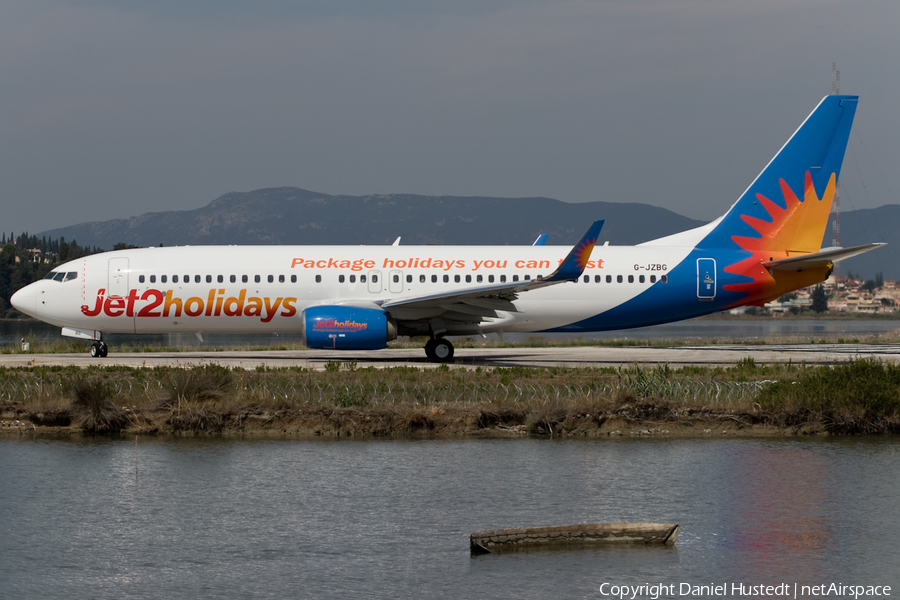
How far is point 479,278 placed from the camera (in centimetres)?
3397

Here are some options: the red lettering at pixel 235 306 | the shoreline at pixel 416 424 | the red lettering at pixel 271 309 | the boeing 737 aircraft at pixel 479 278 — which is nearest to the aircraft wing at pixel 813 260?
the boeing 737 aircraft at pixel 479 278

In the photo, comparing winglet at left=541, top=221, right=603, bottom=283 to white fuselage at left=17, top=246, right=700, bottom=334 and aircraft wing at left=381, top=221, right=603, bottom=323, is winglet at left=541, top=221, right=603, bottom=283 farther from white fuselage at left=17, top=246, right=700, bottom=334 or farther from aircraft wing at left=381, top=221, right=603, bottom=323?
white fuselage at left=17, top=246, right=700, bottom=334

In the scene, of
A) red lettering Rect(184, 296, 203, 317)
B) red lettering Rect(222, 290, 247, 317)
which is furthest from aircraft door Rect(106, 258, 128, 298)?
red lettering Rect(222, 290, 247, 317)

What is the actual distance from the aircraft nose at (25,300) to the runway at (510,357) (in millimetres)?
1737

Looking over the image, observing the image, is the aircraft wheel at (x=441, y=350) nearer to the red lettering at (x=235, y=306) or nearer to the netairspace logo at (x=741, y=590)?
the red lettering at (x=235, y=306)

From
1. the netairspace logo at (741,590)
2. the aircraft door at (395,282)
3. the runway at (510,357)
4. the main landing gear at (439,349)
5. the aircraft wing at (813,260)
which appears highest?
the aircraft wing at (813,260)

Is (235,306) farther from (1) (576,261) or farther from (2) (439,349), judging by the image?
(1) (576,261)

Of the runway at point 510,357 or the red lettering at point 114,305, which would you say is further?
the red lettering at point 114,305

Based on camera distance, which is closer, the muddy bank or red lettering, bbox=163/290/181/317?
the muddy bank

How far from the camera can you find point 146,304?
109 feet

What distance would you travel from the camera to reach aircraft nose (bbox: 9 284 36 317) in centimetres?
3366

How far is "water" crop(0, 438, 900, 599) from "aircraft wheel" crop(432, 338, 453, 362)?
12267mm

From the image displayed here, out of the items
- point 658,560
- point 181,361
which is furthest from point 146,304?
point 658,560

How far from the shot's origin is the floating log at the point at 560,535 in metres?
12.9
